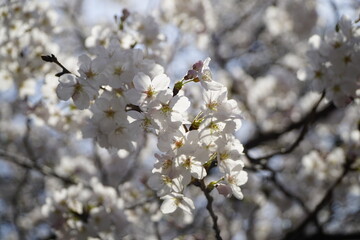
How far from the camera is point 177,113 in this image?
4.99 ft

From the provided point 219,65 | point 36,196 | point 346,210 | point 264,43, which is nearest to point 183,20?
point 219,65

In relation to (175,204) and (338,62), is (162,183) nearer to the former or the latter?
(175,204)

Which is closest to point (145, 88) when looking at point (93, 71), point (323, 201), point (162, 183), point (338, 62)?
point (93, 71)

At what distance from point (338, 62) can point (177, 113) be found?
1200 millimetres

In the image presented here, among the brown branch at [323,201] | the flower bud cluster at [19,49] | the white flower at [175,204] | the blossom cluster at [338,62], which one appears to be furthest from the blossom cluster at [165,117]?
the brown branch at [323,201]

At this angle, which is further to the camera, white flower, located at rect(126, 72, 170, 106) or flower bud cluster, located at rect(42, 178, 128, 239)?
flower bud cluster, located at rect(42, 178, 128, 239)

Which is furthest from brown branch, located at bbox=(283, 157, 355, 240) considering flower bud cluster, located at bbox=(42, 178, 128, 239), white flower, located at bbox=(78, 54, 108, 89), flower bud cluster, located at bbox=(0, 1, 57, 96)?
flower bud cluster, located at bbox=(0, 1, 57, 96)

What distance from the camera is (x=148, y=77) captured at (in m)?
1.60

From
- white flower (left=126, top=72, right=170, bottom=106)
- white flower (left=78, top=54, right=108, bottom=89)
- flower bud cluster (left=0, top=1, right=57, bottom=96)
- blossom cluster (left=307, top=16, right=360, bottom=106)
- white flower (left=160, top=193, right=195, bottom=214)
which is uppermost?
flower bud cluster (left=0, top=1, right=57, bottom=96)

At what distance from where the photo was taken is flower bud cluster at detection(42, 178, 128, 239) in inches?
93.8

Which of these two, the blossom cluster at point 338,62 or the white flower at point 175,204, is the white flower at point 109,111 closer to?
the white flower at point 175,204

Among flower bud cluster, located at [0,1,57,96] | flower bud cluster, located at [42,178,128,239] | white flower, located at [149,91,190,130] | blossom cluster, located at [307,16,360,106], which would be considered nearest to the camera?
white flower, located at [149,91,190,130]

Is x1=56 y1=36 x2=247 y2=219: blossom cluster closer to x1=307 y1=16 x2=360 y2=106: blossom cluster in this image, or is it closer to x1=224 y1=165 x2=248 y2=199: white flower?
x1=224 y1=165 x2=248 y2=199: white flower

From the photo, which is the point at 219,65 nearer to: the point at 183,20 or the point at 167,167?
the point at 183,20
